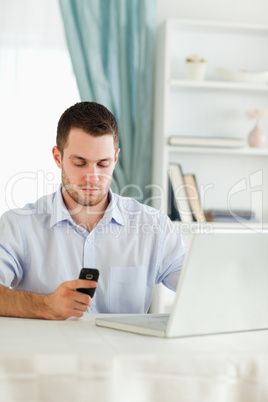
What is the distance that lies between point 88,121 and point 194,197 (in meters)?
1.36

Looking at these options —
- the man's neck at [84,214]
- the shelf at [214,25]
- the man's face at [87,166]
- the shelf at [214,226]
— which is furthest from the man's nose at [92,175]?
the shelf at [214,25]

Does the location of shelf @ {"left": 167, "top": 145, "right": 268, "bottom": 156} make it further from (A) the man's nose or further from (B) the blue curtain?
(A) the man's nose

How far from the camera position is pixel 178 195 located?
3102 mm

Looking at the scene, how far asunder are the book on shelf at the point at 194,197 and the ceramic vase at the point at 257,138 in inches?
15.3

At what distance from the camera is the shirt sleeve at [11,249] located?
176cm

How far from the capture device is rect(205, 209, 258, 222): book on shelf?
315 cm

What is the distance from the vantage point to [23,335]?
1.18 metres

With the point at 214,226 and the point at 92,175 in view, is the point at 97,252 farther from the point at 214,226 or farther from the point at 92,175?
the point at 214,226

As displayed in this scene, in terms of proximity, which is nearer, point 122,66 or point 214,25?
point 214,25

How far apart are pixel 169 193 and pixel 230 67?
2.86 ft

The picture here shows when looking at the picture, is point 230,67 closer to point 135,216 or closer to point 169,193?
point 169,193

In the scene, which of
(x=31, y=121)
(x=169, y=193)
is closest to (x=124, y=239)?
(x=169, y=193)

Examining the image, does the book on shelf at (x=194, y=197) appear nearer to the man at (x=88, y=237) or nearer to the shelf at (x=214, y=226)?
the shelf at (x=214, y=226)

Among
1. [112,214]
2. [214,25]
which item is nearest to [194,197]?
[214,25]
